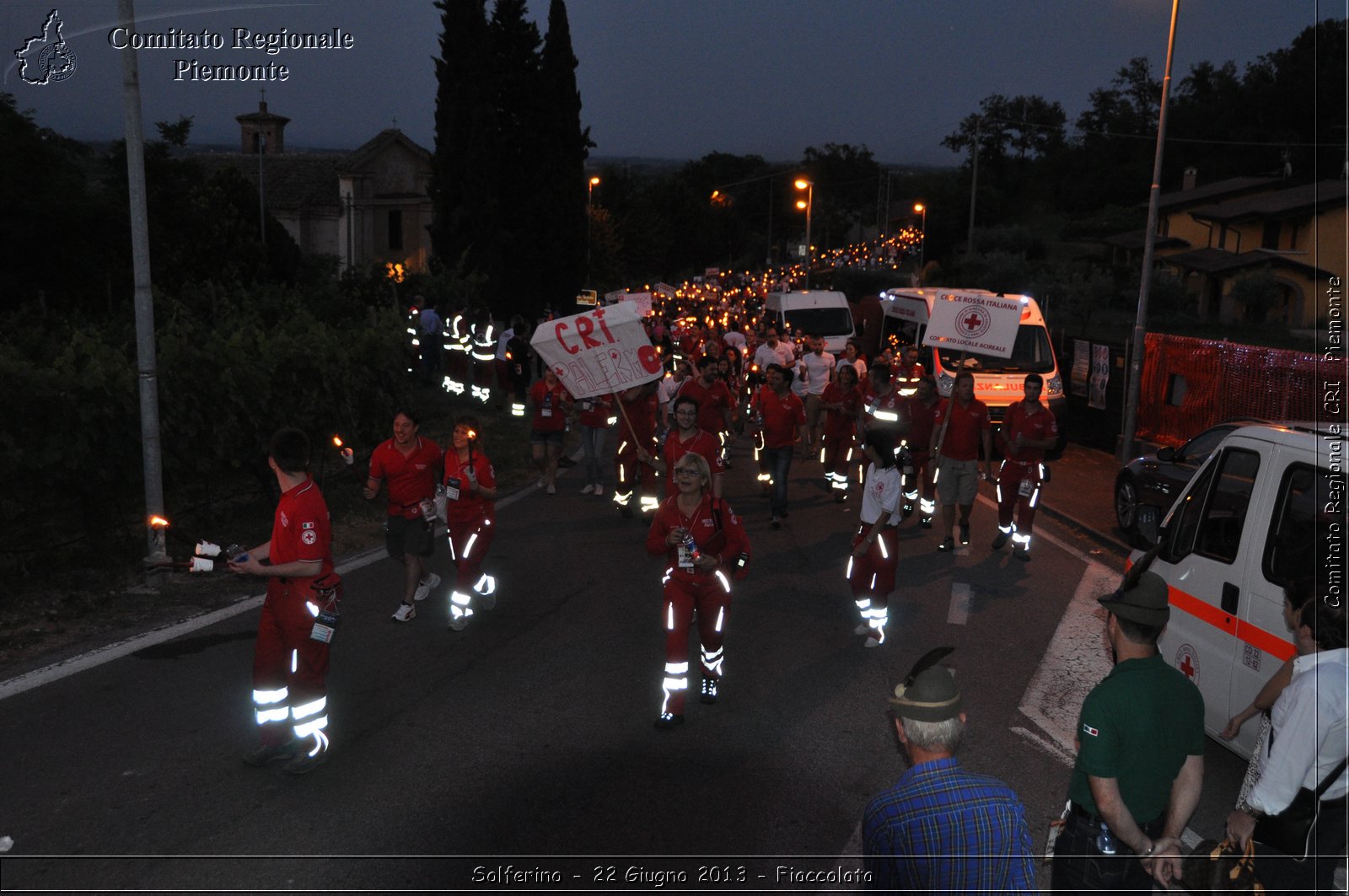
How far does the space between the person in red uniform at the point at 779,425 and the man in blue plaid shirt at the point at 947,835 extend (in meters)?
9.82

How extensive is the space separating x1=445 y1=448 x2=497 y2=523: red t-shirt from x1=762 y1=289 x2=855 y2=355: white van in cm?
1868

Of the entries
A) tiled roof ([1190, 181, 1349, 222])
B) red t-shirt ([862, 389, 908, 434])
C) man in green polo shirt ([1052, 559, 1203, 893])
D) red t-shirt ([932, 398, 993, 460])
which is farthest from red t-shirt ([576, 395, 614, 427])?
tiled roof ([1190, 181, 1349, 222])

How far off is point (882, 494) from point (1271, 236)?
4591cm

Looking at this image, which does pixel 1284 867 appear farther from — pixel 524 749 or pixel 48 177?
pixel 48 177

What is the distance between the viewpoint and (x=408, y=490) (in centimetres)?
881

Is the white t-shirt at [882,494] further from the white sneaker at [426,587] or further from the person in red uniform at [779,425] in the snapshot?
the person in red uniform at [779,425]

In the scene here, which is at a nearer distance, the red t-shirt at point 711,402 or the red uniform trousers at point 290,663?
the red uniform trousers at point 290,663

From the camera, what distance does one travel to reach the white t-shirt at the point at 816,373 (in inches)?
693

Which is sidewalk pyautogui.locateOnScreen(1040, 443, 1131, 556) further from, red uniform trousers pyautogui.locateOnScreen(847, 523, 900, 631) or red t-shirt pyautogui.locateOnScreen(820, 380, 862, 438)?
red uniform trousers pyautogui.locateOnScreen(847, 523, 900, 631)

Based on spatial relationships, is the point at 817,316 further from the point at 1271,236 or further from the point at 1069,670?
the point at 1271,236

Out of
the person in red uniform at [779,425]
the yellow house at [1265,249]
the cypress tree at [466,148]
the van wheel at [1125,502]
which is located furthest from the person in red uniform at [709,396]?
the yellow house at [1265,249]

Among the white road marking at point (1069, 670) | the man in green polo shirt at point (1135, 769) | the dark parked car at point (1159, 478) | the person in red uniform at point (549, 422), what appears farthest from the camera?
the person in red uniform at point (549, 422)

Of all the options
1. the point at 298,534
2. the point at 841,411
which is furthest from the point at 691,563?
the point at 841,411

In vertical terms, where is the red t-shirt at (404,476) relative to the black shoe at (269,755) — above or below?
above
